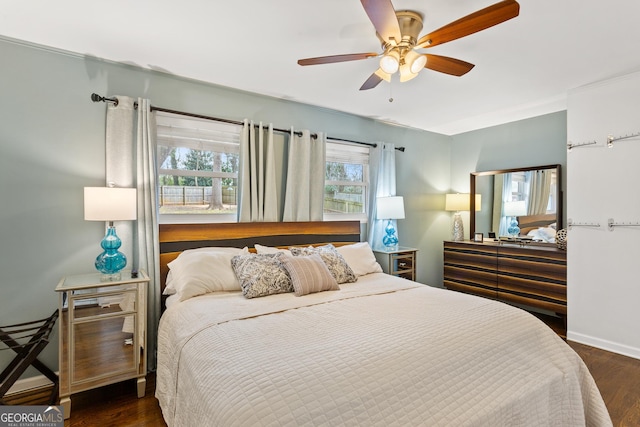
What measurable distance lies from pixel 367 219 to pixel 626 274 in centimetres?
254

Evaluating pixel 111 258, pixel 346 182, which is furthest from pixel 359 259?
pixel 111 258

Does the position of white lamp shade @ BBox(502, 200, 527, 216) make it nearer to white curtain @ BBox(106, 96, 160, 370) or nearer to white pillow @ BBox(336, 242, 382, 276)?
white pillow @ BBox(336, 242, 382, 276)

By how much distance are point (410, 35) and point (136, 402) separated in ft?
9.96

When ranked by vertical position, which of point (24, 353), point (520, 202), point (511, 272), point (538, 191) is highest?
point (538, 191)

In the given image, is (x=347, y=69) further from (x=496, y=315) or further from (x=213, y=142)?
(x=496, y=315)

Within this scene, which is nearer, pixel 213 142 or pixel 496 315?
pixel 496 315

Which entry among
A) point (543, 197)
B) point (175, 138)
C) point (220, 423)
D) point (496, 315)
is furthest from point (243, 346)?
point (543, 197)

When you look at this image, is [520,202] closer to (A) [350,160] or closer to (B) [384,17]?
(A) [350,160]

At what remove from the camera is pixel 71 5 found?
1.90 meters

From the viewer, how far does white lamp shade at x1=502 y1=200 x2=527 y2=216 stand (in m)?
4.08

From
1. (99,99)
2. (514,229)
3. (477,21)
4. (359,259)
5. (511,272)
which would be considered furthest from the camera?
(514,229)

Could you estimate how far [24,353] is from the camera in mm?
1968

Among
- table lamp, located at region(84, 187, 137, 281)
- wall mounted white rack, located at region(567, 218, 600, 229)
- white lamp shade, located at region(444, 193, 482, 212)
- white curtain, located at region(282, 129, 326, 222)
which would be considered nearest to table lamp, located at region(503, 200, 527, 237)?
white lamp shade, located at region(444, 193, 482, 212)

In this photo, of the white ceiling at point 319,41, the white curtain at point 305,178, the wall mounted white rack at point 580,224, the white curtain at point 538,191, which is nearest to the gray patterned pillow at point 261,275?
the white curtain at point 305,178
